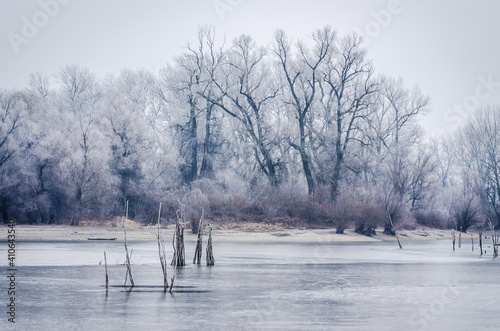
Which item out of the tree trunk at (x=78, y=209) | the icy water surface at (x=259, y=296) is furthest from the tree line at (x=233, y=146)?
the icy water surface at (x=259, y=296)

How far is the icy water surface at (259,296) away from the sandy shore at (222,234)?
1573cm

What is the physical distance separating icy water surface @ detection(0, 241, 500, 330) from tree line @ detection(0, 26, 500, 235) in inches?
975

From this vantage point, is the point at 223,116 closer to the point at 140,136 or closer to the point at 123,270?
the point at 140,136

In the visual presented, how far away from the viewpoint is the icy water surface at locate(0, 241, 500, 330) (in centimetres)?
Result: 1460

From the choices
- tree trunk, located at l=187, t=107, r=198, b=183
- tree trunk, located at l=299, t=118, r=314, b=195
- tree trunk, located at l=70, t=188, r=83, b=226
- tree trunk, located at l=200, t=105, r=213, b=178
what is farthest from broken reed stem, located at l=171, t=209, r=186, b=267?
tree trunk, located at l=187, t=107, r=198, b=183

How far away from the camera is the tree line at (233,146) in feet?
177

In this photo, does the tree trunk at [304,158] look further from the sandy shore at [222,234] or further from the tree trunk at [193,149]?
the tree trunk at [193,149]

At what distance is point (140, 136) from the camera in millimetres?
58406

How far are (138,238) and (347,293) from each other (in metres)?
29.2

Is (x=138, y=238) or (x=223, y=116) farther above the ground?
(x=223, y=116)

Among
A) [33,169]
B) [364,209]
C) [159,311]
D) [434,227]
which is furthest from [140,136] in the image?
[159,311]

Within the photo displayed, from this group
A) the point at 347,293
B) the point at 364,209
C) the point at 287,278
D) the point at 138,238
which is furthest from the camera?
the point at 364,209

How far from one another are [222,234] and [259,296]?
31046mm

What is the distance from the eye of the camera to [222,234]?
49.4 m
